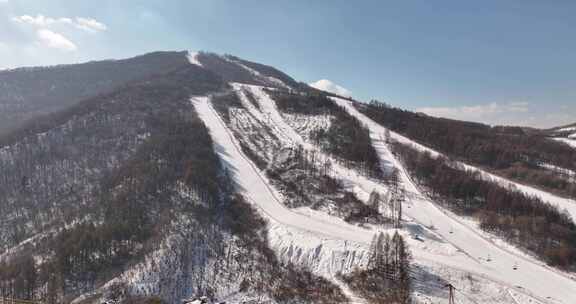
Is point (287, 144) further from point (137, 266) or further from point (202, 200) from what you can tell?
point (137, 266)

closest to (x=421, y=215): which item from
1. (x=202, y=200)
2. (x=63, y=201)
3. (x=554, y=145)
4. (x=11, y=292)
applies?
(x=202, y=200)

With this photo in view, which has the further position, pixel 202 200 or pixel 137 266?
pixel 202 200

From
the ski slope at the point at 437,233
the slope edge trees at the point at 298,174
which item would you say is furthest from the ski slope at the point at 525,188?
the slope edge trees at the point at 298,174

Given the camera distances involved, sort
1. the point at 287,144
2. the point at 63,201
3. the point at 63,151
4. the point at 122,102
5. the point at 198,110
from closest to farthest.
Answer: the point at 63,201, the point at 63,151, the point at 287,144, the point at 122,102, the point at 198,110

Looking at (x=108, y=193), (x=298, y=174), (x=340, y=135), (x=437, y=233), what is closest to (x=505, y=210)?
(x=437, y=233)

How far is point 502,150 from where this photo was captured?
117625 mm

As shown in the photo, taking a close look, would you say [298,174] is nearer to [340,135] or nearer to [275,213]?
[275,213]

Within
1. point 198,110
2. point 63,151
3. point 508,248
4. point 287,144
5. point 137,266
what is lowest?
point 137,266

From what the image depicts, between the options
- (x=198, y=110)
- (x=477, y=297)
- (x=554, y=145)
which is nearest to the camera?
(x=477, y=297)

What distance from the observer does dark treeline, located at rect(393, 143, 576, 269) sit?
57688 mm

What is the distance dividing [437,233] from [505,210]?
22.7 meters

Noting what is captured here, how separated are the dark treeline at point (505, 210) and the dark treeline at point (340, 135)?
1641cm

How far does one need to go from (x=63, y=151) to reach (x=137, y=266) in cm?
8238

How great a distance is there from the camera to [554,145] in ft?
444
